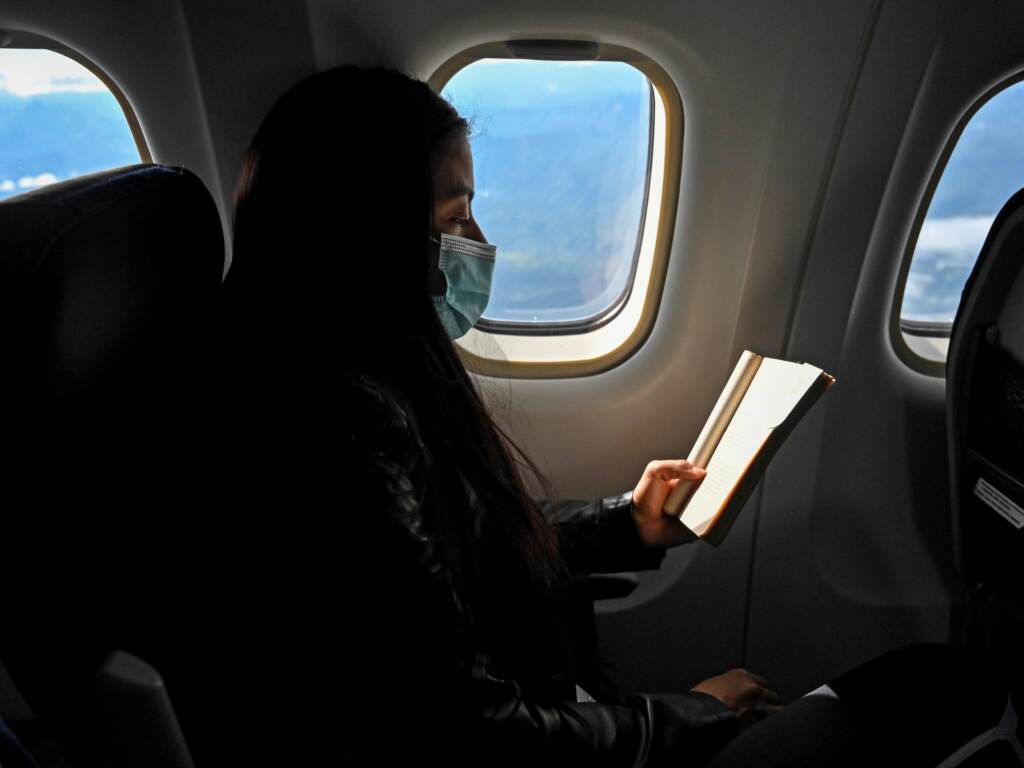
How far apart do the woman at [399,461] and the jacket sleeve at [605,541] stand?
0.62 feet

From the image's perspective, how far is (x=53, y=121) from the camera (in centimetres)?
188

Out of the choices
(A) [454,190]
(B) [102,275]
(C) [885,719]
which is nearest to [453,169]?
(A) [454,190]

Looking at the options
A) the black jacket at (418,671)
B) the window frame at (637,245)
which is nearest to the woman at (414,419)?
the black jacket at (418,671)

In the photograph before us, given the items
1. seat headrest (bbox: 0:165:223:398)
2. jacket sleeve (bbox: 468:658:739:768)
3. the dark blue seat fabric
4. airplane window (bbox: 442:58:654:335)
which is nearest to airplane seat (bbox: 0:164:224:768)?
seat headrest (bbox: 0:165:223:398)

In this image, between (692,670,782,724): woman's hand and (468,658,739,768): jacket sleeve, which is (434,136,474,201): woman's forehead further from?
(692,670,782,724): woman's hand

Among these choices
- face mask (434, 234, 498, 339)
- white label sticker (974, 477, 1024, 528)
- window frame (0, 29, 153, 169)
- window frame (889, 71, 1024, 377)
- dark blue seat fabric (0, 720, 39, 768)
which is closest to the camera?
dark blue seat fabric (0, 720, 39, 768)

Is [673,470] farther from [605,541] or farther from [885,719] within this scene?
[885,719]

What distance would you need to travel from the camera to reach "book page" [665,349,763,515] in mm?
1576

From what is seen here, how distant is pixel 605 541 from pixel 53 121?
1.65m

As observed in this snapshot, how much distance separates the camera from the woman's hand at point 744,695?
55.4 inches

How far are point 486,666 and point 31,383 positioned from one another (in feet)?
2.26

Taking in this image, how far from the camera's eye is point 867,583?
7.09ft

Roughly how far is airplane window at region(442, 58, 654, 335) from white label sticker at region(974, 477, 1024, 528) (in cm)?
96

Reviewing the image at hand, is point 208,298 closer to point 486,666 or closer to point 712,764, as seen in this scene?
point 486,666
